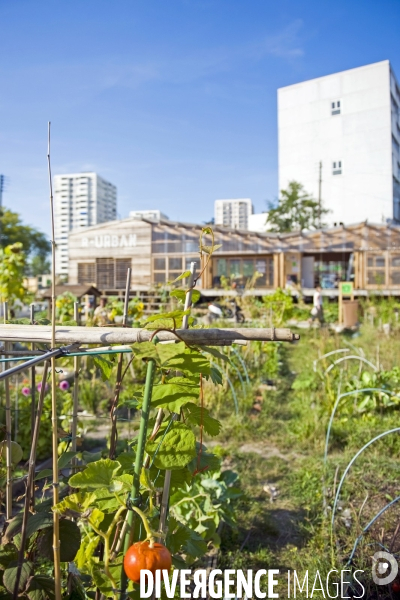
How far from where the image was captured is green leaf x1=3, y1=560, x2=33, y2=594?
118 centimetres

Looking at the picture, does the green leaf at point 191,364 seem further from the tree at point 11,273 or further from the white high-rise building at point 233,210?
the white high-rise building at point 233,210

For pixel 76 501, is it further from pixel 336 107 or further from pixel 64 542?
pixel 336 107

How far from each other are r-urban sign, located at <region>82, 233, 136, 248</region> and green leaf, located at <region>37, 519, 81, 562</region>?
66.4 feet

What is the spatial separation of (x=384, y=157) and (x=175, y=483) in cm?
3432

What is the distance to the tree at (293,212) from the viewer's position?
27047 mm

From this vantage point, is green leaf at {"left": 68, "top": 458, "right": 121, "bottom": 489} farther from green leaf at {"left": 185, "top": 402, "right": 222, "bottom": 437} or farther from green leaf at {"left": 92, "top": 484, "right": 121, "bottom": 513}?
green leaf at {"left": 185, "top": 402, "right": 222, "bottom": 437}

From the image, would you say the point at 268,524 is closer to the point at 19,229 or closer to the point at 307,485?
the point at 307,485

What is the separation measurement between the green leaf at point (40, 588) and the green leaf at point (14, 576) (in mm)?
25

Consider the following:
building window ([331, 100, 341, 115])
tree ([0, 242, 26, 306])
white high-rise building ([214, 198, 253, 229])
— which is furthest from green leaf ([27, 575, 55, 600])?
white high-rise building ([214, 198, 253, 229])

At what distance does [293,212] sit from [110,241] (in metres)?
12.1

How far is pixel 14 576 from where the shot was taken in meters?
1.20

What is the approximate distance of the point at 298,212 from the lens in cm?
2727

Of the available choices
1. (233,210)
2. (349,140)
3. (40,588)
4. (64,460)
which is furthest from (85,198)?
(40,588)

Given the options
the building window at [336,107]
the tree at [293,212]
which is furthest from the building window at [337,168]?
the tree at [293,212]
